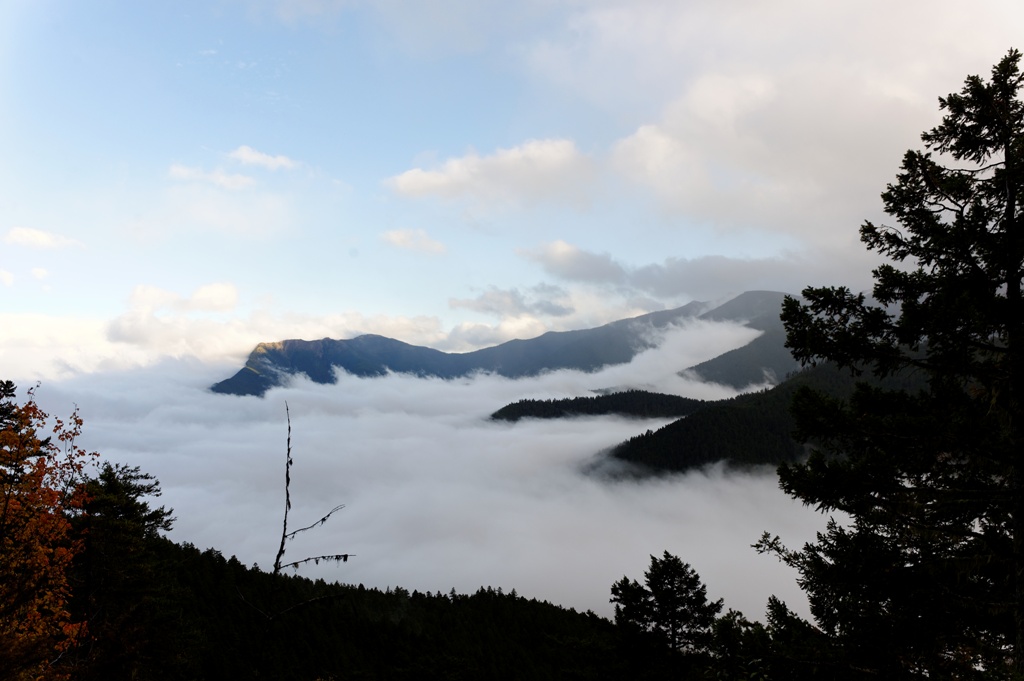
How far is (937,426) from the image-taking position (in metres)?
7.84

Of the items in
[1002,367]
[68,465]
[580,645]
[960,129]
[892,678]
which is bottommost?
[580,645]

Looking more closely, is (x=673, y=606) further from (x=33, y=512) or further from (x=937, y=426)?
(x=33, y=512)

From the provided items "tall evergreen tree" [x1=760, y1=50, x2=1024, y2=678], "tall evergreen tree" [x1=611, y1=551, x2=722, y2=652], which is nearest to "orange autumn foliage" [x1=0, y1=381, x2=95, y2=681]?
"tall evergreen tree" [x1=760, y1=50, x2=1024, y2=678]

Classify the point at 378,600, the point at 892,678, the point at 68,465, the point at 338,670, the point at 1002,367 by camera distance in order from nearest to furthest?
1. the point at 1002,367
2. the point at 892,678
3. the point at 68,465
4. the point at 338,670
5. the point at 378,600

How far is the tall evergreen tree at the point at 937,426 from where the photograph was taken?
26.3 feet

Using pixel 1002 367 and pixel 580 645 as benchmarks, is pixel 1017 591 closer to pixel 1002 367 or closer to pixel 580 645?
pixel 1002 367

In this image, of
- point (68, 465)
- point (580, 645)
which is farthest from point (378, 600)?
point (68, 465)

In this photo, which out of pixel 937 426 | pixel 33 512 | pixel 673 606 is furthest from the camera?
pixel 673 606

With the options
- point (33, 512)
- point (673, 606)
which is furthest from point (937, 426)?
point (673, 606)

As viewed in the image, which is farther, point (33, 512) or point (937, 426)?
point (33, 512)

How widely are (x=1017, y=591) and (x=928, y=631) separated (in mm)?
1832

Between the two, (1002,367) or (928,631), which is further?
(928,631)

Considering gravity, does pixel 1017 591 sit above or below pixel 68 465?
below

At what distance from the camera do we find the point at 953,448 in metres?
8.16
